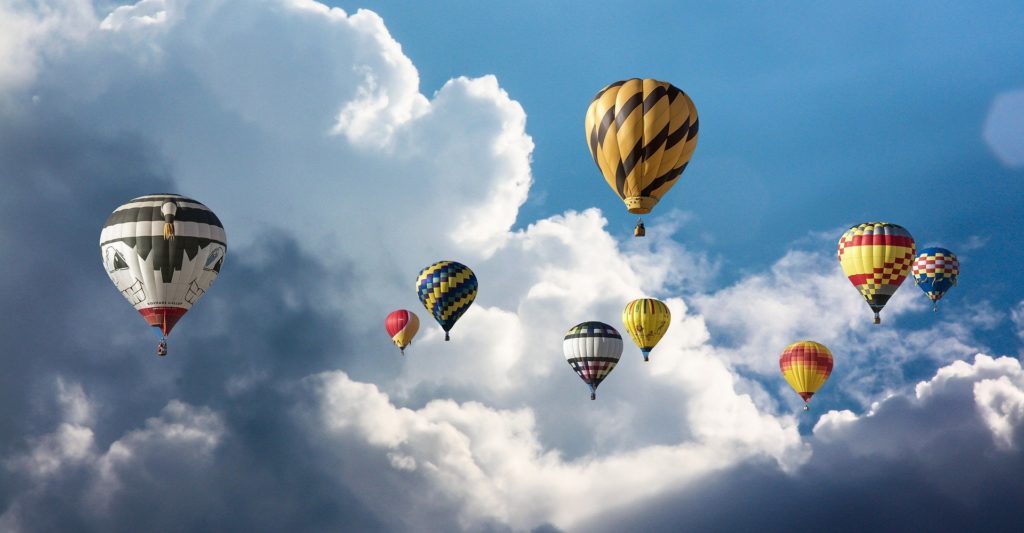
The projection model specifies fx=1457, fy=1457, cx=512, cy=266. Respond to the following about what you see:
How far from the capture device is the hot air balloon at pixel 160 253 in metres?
49.8

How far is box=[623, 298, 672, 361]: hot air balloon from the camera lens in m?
64.6

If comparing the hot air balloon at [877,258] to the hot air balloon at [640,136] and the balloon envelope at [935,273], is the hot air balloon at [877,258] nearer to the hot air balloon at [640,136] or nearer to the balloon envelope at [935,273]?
the balloon envelope at [935,273]

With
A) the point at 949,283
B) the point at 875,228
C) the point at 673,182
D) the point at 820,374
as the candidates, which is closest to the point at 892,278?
the point at 875,228

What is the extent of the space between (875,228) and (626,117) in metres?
17.8

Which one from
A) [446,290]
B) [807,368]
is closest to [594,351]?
[446,290]

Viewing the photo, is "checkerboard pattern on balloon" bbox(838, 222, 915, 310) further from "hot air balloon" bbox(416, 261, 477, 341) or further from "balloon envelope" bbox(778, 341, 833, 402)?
"hot air balloon" bbox(416, 261, 477, 341)

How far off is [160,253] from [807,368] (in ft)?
101

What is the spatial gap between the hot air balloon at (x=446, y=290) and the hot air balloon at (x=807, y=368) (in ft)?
49.1

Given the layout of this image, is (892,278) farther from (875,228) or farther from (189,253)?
(189,253)

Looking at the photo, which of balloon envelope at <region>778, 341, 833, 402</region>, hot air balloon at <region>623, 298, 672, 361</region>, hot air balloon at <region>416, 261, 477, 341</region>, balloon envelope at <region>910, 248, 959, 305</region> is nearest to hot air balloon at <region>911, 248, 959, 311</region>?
balloon envelope at <region>910, 248, 959, 305</region>

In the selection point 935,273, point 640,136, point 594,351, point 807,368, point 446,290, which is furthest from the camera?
point 935,273

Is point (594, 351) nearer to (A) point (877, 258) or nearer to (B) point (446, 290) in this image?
(B) point (446, 290)

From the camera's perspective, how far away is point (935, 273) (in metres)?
71.0

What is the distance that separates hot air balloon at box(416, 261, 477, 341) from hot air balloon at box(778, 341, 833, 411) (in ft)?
49.1
